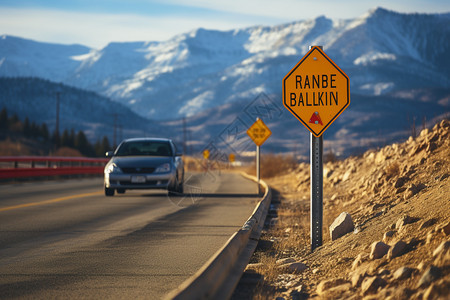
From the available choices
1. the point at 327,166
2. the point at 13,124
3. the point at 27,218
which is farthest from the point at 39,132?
the point at 27,218

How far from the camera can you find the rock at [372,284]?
4.98 meters

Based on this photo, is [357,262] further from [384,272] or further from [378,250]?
[384,272]

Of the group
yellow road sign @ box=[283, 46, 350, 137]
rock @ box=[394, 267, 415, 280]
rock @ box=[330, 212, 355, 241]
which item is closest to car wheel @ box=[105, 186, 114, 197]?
rock @ box=[330, 212, 355, 241]

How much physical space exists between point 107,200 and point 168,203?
6.61 feet

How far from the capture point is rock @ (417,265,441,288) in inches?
179

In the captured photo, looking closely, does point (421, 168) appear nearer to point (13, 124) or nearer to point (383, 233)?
point (383, 233)

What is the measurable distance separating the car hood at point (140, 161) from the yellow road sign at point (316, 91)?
1031 centimetres

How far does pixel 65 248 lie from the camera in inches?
335

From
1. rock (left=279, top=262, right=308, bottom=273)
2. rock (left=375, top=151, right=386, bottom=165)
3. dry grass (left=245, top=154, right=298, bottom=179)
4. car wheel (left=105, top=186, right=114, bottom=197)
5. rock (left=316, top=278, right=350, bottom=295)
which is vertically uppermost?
rock (left=375, top=151, right=386, bottom=165)

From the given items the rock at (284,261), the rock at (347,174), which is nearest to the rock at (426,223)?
the rock at (284,261)

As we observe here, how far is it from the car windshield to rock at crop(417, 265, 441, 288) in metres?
14.8

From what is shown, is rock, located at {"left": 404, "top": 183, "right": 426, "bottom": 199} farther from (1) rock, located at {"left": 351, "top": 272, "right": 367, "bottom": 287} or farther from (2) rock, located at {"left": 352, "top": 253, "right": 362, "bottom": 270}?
(1) rock, located at {"left": 351, "top": 272, "right": 367, "bottom": 287}

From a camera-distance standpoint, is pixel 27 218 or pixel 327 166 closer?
pixel 27 218

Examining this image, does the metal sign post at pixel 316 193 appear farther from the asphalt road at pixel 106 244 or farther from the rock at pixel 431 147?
the rock at pixel 431 147
